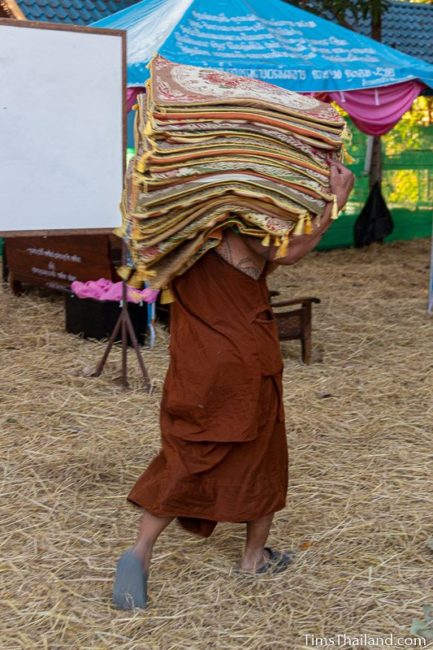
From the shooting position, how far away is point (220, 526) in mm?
Result: 3820

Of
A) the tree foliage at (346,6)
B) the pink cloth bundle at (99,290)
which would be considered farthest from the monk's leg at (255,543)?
the tree foliage at (346,6)

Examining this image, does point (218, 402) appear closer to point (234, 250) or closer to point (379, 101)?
point (234, 250)

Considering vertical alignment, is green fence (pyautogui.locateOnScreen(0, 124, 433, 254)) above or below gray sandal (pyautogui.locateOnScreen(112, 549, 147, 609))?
below

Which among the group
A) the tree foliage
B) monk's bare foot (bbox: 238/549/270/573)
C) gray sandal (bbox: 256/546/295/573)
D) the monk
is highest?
the tree foliage

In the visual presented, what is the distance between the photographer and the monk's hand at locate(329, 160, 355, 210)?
3039 mm

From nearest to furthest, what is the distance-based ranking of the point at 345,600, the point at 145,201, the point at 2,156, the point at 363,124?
the point at 145,201
the point at 345,600
the point at 2,156
the point at 363,124

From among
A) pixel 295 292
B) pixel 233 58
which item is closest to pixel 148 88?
pixel 233 58

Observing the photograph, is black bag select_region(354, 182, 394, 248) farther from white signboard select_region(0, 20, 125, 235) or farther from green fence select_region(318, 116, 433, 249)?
white signboard select_region(0, 20, 125, 235)

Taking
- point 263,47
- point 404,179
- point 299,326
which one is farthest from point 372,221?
point 299,326

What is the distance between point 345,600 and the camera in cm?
325

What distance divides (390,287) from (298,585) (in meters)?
7.02

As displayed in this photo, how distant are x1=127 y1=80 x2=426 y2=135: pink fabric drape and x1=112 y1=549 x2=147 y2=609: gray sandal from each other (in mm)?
5695

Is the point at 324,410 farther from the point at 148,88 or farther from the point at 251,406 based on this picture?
the point at 148,88

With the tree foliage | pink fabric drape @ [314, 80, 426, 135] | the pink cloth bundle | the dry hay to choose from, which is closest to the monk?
the dry hay
